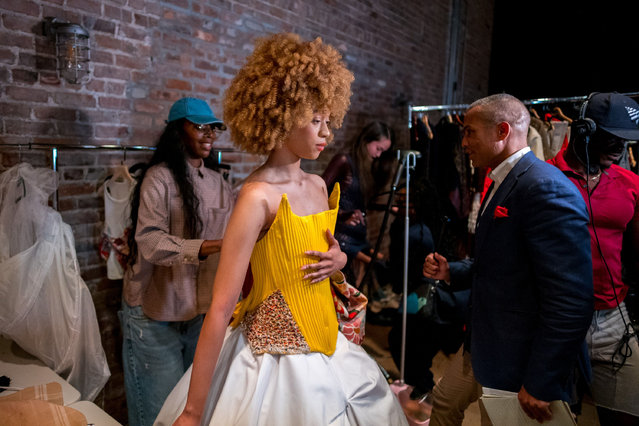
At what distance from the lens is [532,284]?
4.71 ft

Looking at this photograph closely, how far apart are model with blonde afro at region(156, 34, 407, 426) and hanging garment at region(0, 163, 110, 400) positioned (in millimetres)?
861

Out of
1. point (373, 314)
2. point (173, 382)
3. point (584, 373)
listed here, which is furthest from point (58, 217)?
point (373, 314)

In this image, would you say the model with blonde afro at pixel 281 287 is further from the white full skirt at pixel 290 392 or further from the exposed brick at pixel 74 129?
the exposed brick at pixel 74 129

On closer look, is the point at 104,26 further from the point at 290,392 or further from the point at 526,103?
the point at 526,103

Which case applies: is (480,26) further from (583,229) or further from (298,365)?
(298,365)

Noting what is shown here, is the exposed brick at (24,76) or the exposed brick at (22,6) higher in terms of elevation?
the exposed brick at (22,6)

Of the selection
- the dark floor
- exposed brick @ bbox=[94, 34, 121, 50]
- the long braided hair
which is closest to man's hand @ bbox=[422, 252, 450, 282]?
the long braided hair

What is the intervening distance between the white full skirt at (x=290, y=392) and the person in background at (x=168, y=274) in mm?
808

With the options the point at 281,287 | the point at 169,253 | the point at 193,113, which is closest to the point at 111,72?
the point at 193,113

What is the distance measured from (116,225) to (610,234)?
230 cm

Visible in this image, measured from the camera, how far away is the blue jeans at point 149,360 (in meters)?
2.10

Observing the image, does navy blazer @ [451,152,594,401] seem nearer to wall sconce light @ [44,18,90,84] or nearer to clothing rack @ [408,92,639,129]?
clothing rack @ [408,92,639,129]

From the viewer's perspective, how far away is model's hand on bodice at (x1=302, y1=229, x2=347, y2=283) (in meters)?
1.32

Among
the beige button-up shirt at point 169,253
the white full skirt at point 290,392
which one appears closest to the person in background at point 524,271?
the white full skirt at point 290,392
